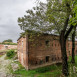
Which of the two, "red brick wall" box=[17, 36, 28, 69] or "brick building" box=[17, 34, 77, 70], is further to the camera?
"red brick wall" box=[17, 36, 28, 69]

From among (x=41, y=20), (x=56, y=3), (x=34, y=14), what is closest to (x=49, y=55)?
(x=41, y=20)

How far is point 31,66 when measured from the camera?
1018 cm

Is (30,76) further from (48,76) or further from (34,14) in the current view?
(34,14)

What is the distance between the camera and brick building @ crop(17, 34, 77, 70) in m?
10.3

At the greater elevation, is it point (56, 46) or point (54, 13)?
point (54, 13)

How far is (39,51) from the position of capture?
37.8 ft

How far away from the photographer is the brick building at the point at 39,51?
405 inches

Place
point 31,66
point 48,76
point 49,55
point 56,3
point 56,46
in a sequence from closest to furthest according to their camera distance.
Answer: point 56,3, point 48,76, point 31,66, point 49,55, point 56,46

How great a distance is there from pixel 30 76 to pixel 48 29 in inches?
247

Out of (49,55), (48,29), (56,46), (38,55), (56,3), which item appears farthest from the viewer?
(56,46)

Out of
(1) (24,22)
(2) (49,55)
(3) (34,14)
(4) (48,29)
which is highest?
(3) (34,14)

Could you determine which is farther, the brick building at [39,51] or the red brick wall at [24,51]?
the red brick wall at [24,51]

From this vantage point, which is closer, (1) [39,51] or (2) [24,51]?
(1) [39,51]

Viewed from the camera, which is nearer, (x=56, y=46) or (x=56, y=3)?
(x=56, y=3)
